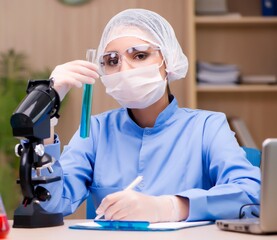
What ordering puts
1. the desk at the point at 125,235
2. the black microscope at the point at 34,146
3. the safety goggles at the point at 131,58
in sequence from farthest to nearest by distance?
the safety goggles at the point at 131,58
the black microscope at the point at 34,146
the desk at the point at 125,235

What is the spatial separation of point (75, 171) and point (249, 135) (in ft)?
7.50

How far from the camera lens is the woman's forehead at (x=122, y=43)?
7.72 ft

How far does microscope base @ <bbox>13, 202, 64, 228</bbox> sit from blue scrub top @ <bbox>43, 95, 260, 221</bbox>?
0.22 meters

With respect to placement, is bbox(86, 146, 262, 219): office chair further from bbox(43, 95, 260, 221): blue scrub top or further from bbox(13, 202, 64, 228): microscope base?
bbox(13, 202, 64, 228): microscope base

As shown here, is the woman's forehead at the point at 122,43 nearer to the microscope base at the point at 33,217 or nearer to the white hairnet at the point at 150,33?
the white hairnet at the point at 150,33

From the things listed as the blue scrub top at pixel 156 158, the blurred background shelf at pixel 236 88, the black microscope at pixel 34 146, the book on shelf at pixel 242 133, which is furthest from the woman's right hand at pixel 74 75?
the book on shelf at pixel 242 133

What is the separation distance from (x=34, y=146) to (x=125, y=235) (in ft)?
1.07

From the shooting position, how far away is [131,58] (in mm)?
2367

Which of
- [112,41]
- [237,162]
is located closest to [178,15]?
[112,41]

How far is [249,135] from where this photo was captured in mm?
4438

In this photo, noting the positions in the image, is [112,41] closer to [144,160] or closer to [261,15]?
[144,160]

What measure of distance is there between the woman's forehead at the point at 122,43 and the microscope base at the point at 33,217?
2.28 ft

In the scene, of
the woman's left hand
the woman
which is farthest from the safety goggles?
the woman's left hand

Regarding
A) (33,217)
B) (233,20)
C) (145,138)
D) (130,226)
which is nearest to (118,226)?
(130,226)
